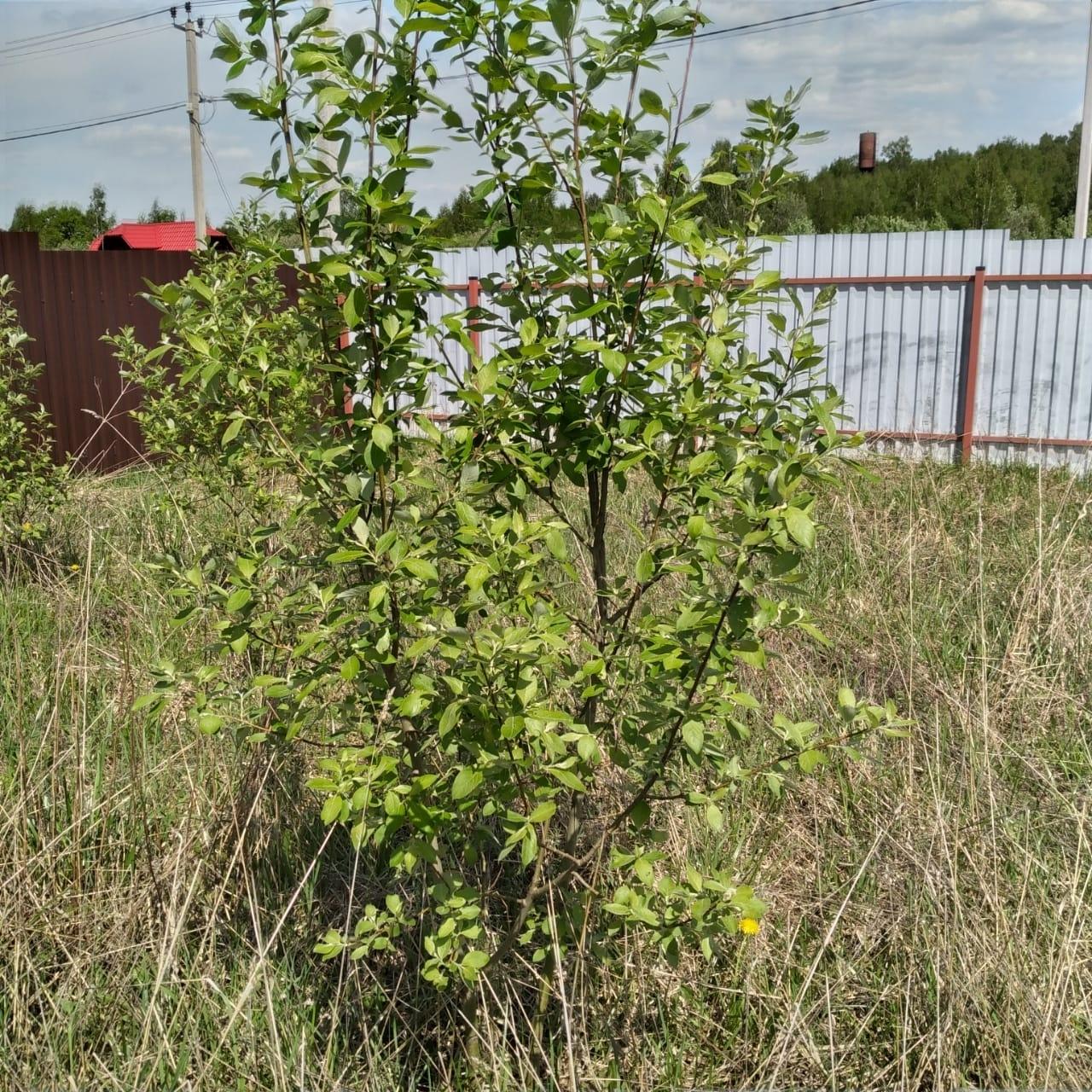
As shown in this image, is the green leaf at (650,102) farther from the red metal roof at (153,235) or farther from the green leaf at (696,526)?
the red metal roof at (153,235)

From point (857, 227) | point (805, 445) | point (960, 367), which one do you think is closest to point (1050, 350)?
point (960, 367)

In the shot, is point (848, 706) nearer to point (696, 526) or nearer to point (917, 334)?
point (696, 526)

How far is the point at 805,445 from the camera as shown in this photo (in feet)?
5.25

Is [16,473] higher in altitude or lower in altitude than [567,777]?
lower

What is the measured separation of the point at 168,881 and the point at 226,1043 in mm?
455

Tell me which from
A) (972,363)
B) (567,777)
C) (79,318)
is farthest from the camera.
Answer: (972,363)

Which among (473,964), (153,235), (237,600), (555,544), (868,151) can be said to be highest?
(868,151)

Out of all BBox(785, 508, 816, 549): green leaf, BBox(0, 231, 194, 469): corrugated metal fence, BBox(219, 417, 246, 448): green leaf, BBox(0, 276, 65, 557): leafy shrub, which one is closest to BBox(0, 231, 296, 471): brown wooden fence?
BBox(0, 231, 194, 469): corrugated metal fence

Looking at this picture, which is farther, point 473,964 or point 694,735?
point 473,964

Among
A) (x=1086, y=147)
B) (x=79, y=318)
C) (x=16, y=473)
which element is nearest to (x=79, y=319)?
(x=79, y=318)

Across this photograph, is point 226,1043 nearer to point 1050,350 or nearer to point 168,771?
point 168,771

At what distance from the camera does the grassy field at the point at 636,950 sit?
1882 millimetres

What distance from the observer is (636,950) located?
2.09 m

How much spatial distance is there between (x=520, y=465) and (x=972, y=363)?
8199mm
